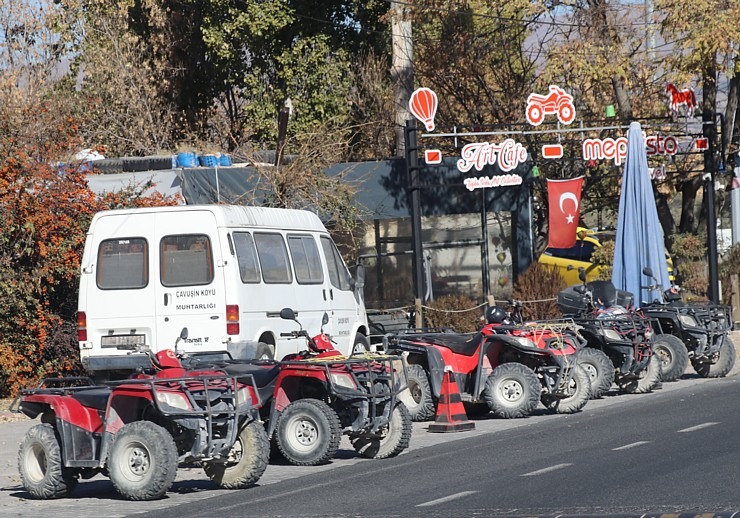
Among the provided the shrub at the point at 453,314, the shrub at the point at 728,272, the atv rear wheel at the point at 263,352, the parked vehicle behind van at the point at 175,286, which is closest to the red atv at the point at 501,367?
the atv rear wheel at the point at 263,352

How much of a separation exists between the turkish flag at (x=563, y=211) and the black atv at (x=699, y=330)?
4702 millimetres

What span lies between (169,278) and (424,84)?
18.8m

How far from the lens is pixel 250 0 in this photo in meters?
33.7

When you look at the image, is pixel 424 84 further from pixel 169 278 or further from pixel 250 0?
pixel 169 278

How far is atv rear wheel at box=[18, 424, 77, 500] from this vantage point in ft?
33.5

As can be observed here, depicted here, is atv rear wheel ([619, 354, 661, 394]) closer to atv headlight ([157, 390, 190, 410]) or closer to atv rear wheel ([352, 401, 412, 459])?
atv rear wheel ([352, 401, 412, 459])

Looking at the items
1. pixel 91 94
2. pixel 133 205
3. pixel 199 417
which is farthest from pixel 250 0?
pixel 199 417

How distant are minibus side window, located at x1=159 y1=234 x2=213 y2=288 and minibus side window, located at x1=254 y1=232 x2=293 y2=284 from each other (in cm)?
89

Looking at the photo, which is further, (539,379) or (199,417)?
(539,379)

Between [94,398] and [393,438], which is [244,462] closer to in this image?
[94,398]

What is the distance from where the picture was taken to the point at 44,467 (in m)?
10.3

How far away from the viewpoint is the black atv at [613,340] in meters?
16.0

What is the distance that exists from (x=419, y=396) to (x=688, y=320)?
5.31 meters

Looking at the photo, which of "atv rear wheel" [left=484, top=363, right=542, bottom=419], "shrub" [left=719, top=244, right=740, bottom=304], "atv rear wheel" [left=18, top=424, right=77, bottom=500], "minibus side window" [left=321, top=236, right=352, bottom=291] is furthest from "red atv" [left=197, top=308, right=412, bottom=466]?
"shrub" [left=719, top=244, right=740, bottom=304]
